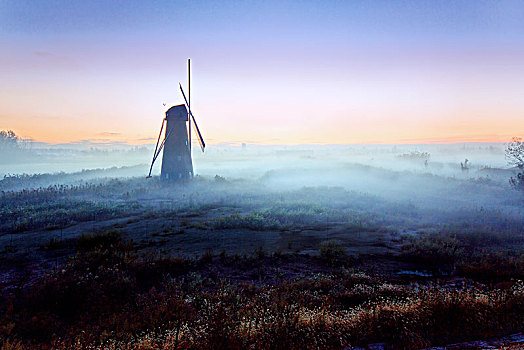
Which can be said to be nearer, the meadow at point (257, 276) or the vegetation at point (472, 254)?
the meadow at point (257, 276)

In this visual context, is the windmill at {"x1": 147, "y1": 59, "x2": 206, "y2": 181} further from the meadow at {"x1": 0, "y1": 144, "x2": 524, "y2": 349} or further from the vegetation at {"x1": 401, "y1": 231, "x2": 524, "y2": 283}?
the vegetation at {"x1": 401, "y1": 231, "x2": 524, "y2": 283}

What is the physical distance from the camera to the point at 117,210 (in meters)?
18.4

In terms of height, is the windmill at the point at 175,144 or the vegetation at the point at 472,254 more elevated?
the windmill at the point at 175,144

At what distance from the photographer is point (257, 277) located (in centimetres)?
878

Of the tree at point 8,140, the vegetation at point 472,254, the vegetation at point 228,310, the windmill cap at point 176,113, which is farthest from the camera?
the tree at point 8,140

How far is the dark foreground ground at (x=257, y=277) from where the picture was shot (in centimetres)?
500

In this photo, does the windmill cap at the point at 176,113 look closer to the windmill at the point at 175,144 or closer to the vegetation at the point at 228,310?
the windmill at the point at 175,144

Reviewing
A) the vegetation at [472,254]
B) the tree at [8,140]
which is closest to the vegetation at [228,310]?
the vegetation at [472,254]

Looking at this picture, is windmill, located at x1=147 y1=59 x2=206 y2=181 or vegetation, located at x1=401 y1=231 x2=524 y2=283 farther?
windmill, located at x1=147 y1=59 x2=206 y2=181

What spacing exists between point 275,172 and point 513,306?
4341cm

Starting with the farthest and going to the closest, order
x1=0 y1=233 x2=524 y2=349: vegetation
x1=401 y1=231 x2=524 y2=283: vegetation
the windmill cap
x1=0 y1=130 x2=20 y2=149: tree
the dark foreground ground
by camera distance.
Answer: x1=0 y1=130 x2=20 y2=149: tree, the windmill cap, x1=401 y1=231 x2=524 y2=283: vegetation, the dark foreground ground, x1=0 y1=233 x2=524 y2=349: vegetation

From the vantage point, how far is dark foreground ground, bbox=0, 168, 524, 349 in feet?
16.4

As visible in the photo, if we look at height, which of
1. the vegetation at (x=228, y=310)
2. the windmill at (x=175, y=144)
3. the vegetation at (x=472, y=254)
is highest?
the windmill at (x=175, y=144)

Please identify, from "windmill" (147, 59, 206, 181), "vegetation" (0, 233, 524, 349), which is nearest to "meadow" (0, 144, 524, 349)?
"vegetation" (0, 233, 524, 349)
